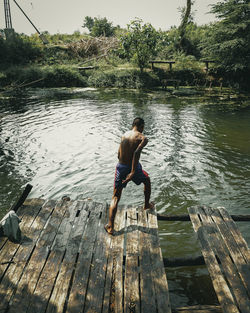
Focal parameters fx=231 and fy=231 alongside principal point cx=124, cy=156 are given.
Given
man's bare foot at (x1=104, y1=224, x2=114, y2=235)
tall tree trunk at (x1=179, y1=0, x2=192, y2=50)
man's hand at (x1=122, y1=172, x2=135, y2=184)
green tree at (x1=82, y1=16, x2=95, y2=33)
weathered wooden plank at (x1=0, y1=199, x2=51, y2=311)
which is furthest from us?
green tree at (x1=82, y1=16, x2=95, y2=33)

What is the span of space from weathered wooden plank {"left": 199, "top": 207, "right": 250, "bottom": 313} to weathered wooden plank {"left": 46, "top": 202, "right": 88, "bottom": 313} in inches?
85.2

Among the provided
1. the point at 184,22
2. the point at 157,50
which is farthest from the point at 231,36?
the point at 184,22

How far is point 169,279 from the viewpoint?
4043 mm

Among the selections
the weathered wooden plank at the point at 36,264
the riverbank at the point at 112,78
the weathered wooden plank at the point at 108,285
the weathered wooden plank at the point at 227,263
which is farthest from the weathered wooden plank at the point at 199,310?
the riverbank at the point at 112,78

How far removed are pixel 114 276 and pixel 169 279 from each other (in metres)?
1.32

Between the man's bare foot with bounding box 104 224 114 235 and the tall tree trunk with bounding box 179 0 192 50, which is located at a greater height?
the tall tree trunk with bounding box 179 0 192 50

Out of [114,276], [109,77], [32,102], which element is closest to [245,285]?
[114,276]

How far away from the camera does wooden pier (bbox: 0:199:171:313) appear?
2.82m

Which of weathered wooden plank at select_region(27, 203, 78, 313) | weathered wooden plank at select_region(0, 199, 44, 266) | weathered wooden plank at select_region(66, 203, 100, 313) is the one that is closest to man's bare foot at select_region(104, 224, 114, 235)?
weathered wooden plank at select_region(66, 203, 100, 313)

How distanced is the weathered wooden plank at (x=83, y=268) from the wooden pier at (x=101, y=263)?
0.04ft

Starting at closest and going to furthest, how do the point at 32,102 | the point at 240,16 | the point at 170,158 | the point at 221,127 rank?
the point at 170,158 < the point at 221,127 < the point at 32,102 < the point at 240,16

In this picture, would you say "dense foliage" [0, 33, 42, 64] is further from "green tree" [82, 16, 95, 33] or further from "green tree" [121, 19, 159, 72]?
"green tree" [82, 16, 95, 33]

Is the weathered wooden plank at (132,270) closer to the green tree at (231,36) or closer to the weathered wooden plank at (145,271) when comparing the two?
the weathered wooden plank at (145,271)

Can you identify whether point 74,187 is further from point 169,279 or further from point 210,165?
point 210,165
